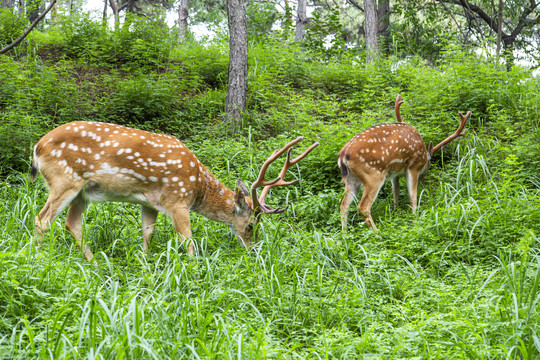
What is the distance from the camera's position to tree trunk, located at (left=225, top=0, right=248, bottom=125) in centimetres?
902

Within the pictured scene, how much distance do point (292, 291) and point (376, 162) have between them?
2.61 metres

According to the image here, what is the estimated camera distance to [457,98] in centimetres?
866

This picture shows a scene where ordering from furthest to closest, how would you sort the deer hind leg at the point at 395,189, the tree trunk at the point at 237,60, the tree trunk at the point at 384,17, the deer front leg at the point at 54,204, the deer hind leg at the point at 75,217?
the tree trunk at the point at 384,17 < the tree trunk at the point at 237,60 < the deer hind leg at the point at 395,189 < the deer hind leg at the point at 75,217 < the deer front leg at the point at 54,204

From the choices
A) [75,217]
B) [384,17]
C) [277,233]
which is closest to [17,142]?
[75,217]

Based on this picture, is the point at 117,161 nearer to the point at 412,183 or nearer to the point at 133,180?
the point at 133,180

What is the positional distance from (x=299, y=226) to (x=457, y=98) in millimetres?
4303

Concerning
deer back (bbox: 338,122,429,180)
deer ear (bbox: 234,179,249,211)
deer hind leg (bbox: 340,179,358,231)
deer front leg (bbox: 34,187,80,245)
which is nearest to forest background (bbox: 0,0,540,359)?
deer hind leg (bbox: 340,179,358,231)

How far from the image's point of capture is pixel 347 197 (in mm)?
6332

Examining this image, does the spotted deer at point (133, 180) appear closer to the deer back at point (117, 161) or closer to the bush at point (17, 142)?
the deer back at point (117, 161)

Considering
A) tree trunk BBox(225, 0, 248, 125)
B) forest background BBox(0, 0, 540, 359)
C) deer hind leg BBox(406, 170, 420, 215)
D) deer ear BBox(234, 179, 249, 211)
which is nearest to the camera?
forest background BBox(0, 0, 540, 359)

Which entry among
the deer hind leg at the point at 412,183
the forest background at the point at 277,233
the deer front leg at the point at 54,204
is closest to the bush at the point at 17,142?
the forest background at the point at 277,233

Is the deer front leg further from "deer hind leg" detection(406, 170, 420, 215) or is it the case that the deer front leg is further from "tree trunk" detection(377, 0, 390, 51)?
"tree trunk" detection(377, 0, 390, 51)

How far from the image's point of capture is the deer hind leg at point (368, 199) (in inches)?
242

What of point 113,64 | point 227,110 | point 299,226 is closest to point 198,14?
point 113,64
